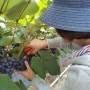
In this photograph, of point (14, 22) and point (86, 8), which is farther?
point (14, 22)

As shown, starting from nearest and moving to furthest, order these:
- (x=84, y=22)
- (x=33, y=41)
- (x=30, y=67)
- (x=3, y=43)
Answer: (x=84, y=22)
(x=3, y=43)
(x=30, y=67)
(x=33, y=41)

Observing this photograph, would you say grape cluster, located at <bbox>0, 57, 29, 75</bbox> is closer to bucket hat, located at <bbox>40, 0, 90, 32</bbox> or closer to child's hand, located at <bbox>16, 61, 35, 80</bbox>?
child's hand, located at <bbox>16, 61, 35, 80</bbox>

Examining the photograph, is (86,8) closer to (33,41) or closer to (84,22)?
(84,22)

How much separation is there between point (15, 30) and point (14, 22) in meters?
0.03

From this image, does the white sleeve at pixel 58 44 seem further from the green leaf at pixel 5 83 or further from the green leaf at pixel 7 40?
the green leaf at pixel 5 83

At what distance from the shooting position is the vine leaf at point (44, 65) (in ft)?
4.08

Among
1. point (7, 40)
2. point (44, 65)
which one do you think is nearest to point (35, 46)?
point (44, 65)

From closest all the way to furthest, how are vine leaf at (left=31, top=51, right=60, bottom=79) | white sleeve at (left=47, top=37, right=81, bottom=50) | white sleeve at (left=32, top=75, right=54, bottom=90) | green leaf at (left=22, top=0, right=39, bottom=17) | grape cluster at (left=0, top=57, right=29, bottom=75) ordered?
grape cluster at (left=0, top=57, right=29, bottom=75)
green leaf at (left=22, top=0, right=39, bottom=17)
vine leaf at (left=31, top=51, right=60, bottom=79)
white sleeve at (left=32, top=75, right=54, bottom=90)
white sleeve at (left=47, top=37, right=81, bottom=50)

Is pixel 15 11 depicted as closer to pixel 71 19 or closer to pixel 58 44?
pixel 71 19

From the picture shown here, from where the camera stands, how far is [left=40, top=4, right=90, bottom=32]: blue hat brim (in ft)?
3.14

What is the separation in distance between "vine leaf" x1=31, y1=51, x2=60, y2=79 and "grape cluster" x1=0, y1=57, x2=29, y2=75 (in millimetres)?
106

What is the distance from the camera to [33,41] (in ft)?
4.55

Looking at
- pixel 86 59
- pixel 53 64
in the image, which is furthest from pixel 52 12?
pixel 53 64

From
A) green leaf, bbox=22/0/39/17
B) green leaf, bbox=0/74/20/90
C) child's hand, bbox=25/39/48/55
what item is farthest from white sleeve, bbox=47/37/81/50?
green leaf, bbox=0/74/20/90
